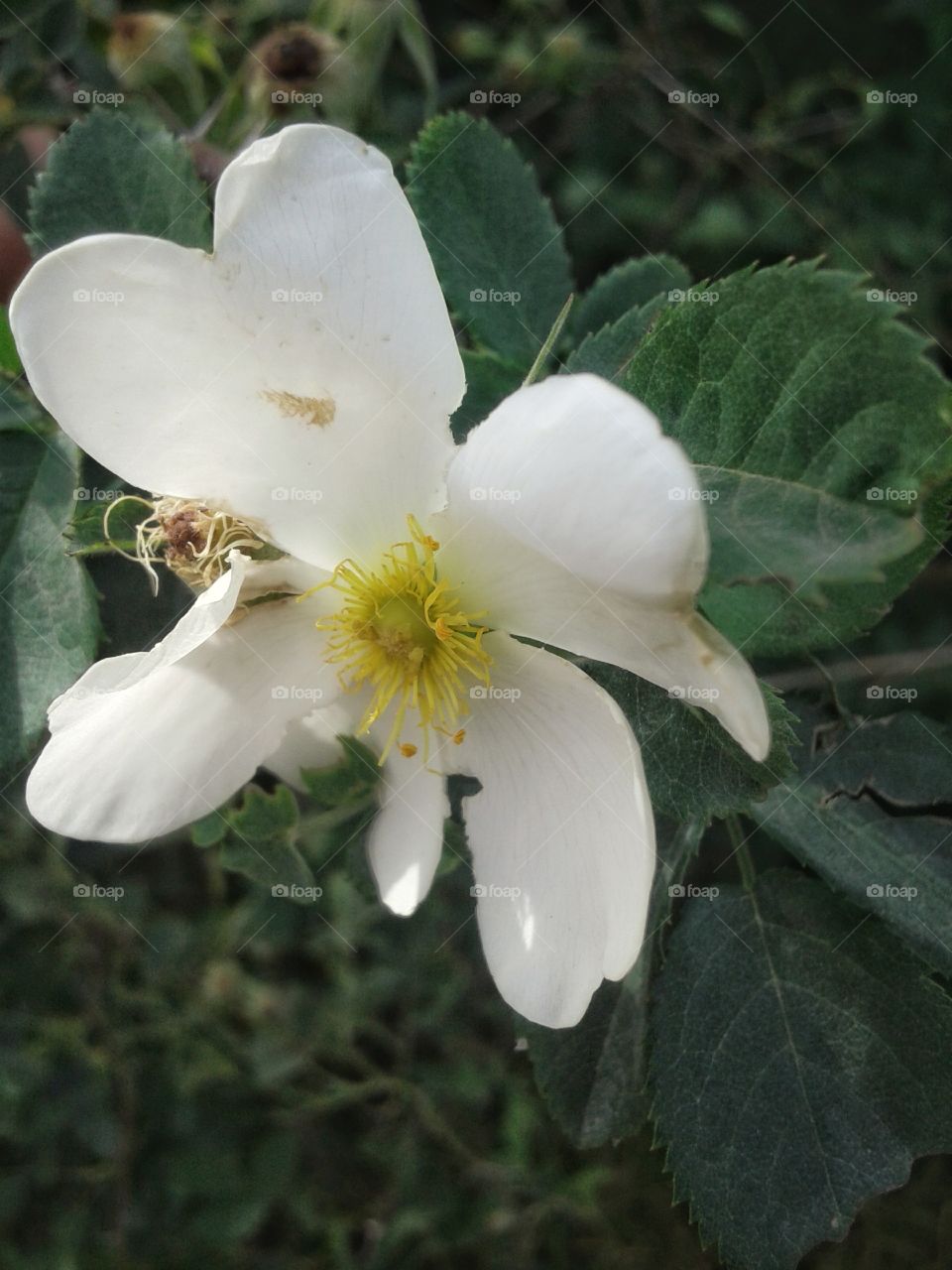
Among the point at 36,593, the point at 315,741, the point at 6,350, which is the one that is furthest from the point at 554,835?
the point at 6,350

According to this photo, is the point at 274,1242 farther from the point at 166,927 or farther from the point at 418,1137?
the point at 166,927

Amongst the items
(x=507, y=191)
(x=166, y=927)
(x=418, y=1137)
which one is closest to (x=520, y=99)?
(x=507, y=191)

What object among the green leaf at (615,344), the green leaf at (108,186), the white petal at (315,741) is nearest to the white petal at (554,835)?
the white petal at (315,741)

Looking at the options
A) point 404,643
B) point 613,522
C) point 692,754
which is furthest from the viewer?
point 404,643

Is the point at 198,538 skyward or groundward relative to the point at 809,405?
groundward

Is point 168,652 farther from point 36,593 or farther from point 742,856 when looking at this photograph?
point 742,856

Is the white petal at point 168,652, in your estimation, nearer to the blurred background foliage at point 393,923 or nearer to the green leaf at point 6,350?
the green leaf at point 6,350

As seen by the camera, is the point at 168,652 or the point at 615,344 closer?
the point at 168,652
